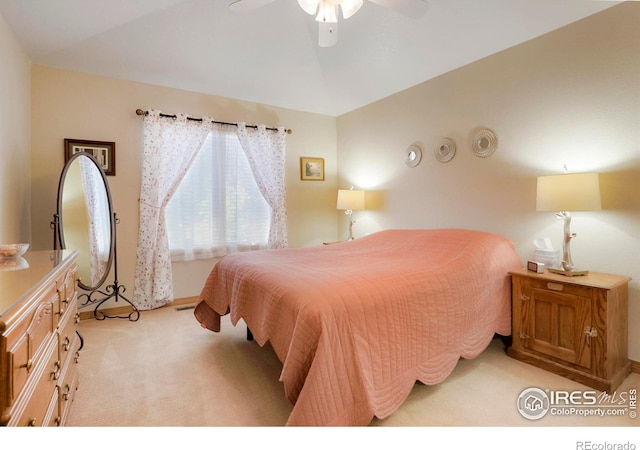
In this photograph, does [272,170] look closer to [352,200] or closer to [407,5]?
[352,200]

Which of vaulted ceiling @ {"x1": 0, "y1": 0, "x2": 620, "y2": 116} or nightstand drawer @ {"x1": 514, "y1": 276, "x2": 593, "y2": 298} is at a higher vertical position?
vaulted ceiling @ {"x1": 0, "y1": 0, "x2": 620, "y2": 116}

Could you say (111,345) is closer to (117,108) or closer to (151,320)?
(151,320)

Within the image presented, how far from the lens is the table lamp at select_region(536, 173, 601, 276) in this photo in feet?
Result: 6.70

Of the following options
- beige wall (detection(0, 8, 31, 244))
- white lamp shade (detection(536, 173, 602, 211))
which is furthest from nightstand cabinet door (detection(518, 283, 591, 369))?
beige wall (detection(0, 8, 31, 244))

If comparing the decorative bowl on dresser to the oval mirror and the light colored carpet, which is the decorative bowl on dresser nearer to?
the light colored carpet

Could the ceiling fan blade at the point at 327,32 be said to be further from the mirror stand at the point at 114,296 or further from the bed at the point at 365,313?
the mirror stand at the point at 114,296

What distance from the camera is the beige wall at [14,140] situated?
7.16 ft

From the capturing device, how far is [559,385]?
6.51 ft

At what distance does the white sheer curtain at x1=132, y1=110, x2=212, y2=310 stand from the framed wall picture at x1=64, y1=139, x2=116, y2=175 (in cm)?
29

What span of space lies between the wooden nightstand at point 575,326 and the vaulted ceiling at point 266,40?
1.96 meters

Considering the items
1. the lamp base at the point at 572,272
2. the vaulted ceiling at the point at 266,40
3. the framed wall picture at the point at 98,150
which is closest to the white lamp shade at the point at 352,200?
the vaulted ceiling at the point at 266,40

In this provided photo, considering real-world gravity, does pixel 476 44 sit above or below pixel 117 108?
above
